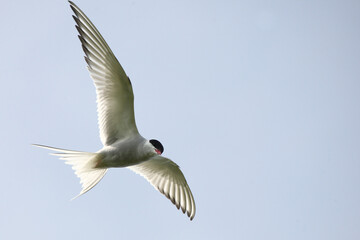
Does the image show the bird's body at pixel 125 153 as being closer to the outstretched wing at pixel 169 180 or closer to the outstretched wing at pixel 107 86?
the outstretched wing at pixel 107 86

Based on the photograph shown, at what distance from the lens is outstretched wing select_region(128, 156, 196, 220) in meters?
8.09

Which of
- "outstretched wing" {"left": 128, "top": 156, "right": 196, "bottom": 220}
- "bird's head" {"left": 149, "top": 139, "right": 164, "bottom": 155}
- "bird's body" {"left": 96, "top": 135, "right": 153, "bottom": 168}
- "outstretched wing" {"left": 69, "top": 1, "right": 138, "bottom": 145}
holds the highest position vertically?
"outstretched wing" {"left": 69, "top": 1, "right": 138, "bottom": 145}

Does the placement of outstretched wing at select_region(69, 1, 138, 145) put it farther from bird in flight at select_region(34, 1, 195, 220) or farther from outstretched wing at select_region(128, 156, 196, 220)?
outstretched wing at select_region(128, 156, 196, 220)

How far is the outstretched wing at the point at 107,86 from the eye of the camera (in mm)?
6570

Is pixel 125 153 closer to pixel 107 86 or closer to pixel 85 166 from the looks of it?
pixel 85 166

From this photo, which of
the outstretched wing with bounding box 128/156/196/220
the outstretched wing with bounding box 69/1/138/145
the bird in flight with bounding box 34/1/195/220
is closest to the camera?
the outstretched wing with bounding box 69/1/138/145

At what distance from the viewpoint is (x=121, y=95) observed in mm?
6926

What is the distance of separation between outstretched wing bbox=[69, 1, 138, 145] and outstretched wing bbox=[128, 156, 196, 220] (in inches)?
47.7

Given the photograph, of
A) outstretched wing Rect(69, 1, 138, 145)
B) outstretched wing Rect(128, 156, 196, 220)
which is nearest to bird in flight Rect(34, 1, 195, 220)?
outstretched wing Rect(69, 1, 138, 145)

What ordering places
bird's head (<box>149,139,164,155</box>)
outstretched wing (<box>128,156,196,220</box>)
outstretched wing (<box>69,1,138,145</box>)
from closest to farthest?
outstretched wing (<box>69,1,138,145</box>)
bird's head (<box>149,139,164,155</box>)
outstretched wing (<box>128,156,196,220</box>)

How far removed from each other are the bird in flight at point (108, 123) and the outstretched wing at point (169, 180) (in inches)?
42.2

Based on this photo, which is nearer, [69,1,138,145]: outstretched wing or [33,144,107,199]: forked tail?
[69,1,138,145]: outstretched wing

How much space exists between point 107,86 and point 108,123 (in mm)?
584

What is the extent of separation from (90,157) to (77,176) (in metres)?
0.40
